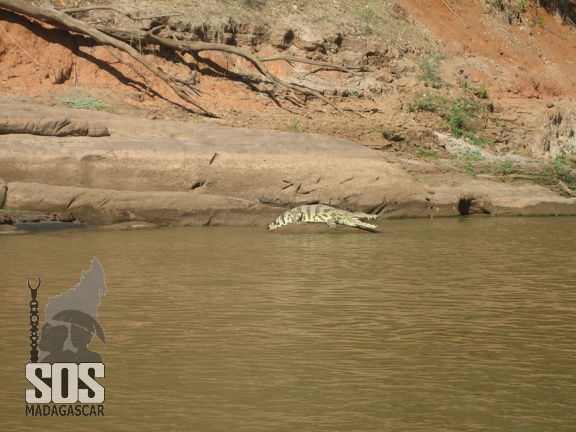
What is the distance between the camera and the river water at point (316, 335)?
17.9 feet

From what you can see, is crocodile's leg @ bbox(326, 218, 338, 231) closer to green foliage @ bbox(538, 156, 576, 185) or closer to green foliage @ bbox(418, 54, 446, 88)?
green foliage @ bbox(538, 156, 576, 185)

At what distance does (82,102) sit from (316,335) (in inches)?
584

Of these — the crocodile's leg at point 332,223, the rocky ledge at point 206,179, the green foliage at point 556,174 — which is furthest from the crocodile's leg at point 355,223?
the green foliage at point 556,174

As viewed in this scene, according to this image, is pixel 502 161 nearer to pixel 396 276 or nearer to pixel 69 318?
pixel 396 276

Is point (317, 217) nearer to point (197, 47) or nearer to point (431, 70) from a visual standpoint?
point (197, 47)

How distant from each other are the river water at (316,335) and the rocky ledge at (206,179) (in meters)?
2.88

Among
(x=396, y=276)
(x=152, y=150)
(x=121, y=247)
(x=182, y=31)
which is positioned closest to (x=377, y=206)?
(x=152, y=150)

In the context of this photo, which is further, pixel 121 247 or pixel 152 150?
pixel 152 150

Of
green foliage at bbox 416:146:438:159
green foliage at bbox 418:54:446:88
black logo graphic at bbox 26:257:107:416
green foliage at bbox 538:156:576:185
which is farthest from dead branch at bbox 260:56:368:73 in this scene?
black logo graphic at bbox 26:257:107:416

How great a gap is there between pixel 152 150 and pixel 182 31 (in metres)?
7.89

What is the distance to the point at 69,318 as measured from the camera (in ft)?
23.6

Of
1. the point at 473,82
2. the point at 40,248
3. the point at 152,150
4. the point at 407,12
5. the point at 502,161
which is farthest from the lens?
the point at 407,12

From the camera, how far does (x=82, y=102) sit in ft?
69.1

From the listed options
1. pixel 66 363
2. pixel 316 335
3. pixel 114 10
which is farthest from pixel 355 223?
pixel 114 10
